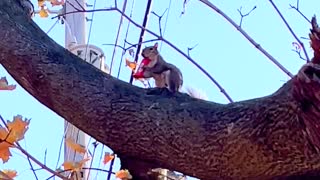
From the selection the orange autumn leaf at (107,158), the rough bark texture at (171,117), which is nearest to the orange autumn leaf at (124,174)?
the rough bark texture at (171,117)

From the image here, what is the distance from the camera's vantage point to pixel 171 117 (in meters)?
1.12

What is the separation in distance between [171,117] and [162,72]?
53 centimetres

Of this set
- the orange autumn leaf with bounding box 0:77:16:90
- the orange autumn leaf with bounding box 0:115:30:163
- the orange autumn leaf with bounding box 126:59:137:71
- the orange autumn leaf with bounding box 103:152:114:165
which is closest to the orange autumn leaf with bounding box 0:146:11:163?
the orange autumn leaf with bounding box 0:115:30:163

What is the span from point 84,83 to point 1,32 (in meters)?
0.19

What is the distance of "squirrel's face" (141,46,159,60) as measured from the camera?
1734 millimetres

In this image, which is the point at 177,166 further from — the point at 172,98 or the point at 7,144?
the point at 7,144

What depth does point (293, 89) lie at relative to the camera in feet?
3.10

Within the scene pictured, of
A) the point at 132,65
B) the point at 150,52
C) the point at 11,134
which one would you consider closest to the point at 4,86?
the point at 11,134

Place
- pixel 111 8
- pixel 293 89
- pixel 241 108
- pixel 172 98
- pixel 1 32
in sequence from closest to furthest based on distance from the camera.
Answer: pixel 293 89, pixel 241 108, pixel 172 98, pixel 1 32, pixel 111 8

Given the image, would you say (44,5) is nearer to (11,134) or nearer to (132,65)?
(132,65)

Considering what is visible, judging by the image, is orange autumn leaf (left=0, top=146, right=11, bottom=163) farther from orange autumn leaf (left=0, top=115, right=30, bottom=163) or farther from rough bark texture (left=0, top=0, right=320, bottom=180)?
rough bark texture (left=0, top=0, right=320, bottom=180)

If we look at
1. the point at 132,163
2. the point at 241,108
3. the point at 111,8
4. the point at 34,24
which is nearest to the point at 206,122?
the point at 241,108

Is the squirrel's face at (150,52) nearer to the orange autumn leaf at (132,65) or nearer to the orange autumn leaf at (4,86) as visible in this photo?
the orange autumn leaf at (132,65)

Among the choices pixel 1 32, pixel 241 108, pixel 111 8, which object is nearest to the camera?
pixel 241 108
